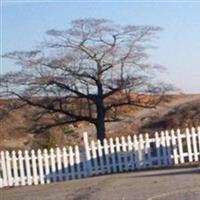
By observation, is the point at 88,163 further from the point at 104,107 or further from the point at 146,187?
the point at 104,107

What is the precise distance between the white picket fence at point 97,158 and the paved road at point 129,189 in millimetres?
1650

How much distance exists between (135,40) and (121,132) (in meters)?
5.51

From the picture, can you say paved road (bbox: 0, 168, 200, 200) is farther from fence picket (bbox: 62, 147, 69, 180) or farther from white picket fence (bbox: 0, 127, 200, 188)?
fence picket (bbox: 62, 147, 69, 180)

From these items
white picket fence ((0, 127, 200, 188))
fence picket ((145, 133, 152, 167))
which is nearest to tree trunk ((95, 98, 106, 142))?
white picket fence ((0, 127, 200, 188))

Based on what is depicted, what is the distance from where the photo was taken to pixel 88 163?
67.7 ft

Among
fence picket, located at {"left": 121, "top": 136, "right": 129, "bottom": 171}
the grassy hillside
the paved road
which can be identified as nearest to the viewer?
the paved road

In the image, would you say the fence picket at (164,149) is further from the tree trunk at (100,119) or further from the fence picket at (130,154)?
the tree trunk at (100,119)

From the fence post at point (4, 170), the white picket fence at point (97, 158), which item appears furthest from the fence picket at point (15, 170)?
the fence post at point (4, 170)

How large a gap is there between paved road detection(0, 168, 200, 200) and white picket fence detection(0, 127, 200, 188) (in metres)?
1.65

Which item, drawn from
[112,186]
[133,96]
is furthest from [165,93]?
[112,186]

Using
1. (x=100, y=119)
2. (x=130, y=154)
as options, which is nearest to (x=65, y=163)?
(x=130, y=154)

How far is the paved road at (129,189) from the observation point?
12922mm

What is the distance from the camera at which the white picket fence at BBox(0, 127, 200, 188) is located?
2009 cm

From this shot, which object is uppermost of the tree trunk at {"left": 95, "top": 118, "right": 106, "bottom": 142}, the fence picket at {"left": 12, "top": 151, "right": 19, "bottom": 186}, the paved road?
the tree trunk at {"left": 95, "top": 118, "right": 106, "bottom": 142}
